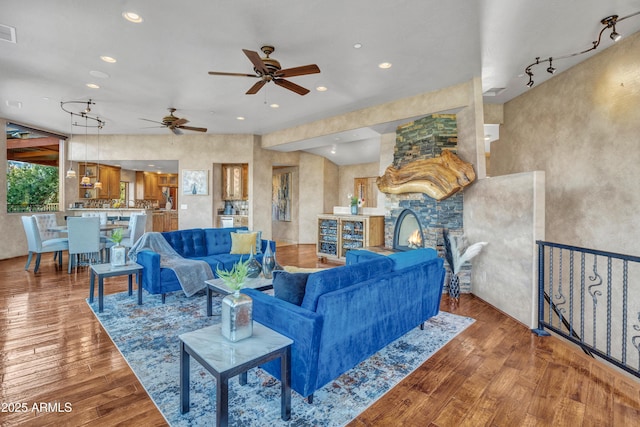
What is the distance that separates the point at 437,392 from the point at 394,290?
2.52ft

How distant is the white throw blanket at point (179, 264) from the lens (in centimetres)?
391

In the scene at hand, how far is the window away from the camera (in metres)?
7.39

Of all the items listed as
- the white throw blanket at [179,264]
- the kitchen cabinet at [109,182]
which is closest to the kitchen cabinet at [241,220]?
the white throw blanket at [179,264]

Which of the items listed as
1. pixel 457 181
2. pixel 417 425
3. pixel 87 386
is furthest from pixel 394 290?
pixel 457 181

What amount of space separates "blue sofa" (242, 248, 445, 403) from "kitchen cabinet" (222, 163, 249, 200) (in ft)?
21.2

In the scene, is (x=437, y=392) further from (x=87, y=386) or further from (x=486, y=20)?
(x=486, y=20)

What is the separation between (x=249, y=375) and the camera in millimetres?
2324

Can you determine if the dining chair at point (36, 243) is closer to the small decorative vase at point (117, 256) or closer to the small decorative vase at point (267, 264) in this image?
the small decorative vase at point (117, 256)

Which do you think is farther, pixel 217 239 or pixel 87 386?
pixel 217 239

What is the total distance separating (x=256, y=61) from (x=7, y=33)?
2841 mm

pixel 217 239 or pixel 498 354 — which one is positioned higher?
pixel 217 239

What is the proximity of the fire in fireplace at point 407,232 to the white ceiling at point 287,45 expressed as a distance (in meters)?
2.15

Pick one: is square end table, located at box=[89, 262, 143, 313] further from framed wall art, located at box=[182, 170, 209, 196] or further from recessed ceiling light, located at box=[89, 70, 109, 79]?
framed wall art, located at box=[182, 170, 209, 196]

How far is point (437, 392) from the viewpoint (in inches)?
85.7
